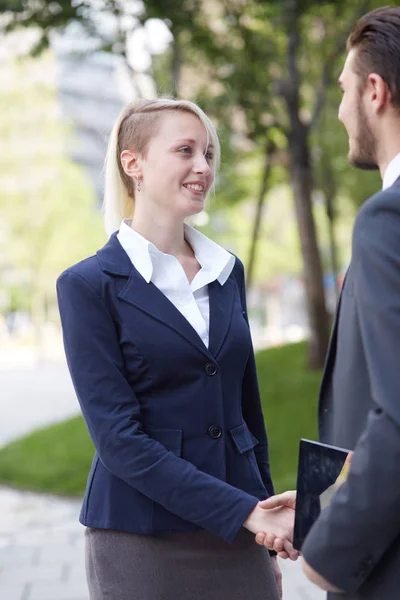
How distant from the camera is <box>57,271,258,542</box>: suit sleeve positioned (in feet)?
6.29

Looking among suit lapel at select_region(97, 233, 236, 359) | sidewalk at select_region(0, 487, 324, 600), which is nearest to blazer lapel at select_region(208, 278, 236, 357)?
suit lapel at select_region(97, 233, 236, 359)

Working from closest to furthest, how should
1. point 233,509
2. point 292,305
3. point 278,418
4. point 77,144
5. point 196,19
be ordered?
point 233,509
point 196,19
point 278,418
point 77,144
point 292,305

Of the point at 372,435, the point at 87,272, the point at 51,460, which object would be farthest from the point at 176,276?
the point at 51,460

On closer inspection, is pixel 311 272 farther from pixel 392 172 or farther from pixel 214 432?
pixel 392 172

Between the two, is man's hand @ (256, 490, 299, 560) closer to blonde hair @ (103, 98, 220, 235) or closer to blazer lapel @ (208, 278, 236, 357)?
blazer lapel @ (208, 278, 236, 357)

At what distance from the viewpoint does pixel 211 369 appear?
6.81ft

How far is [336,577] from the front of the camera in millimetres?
1431

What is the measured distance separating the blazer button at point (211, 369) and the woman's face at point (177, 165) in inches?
15.9

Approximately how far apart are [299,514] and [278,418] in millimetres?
8023

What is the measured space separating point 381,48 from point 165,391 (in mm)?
913

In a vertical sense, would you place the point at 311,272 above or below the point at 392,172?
below

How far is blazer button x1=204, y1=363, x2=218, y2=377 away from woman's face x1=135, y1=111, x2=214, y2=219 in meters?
0.40

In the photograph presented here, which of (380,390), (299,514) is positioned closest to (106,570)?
(299,514)

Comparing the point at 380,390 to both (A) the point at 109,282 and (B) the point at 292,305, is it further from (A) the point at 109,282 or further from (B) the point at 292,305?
(B) the point at 292,305
